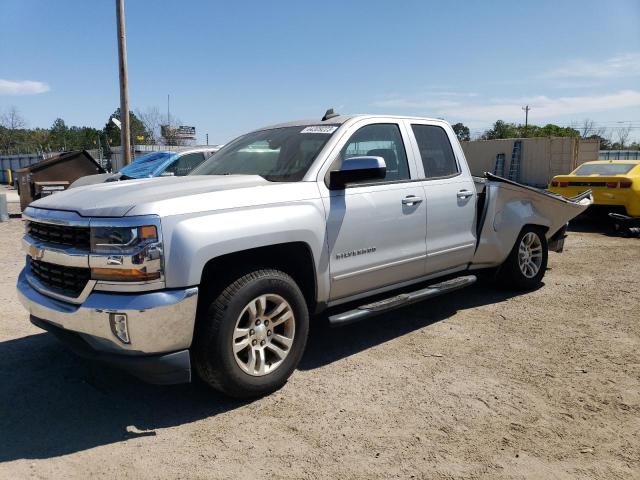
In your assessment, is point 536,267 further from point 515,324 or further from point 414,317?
point 414,317

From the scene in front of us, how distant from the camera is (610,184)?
1047cm

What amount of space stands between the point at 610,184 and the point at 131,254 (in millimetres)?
10116

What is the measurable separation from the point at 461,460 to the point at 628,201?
363 inches

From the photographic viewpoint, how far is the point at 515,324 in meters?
5.16

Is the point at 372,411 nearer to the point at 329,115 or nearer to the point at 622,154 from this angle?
the point at 329,115

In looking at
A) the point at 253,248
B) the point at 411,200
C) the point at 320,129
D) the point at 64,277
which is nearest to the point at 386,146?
the point at 411,200

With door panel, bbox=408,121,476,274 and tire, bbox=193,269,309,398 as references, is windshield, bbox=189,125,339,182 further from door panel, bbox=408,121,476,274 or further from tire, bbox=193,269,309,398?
door panel, bbox=408,121,476,274

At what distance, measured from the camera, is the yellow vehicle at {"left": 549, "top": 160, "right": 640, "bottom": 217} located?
1027 centimetres

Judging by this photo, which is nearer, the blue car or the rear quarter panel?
the rear quarter panel

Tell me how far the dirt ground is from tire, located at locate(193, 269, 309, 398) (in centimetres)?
21

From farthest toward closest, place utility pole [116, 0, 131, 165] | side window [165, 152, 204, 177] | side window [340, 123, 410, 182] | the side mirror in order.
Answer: utility pole [116, 0, 131, 165] < side window [165, 152, 204, 177] < side window [340, 123, 410, 182] < the side mirror

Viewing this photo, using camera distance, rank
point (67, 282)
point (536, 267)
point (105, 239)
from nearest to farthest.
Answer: point (105, 239), point (67, 282), point (536, 267)

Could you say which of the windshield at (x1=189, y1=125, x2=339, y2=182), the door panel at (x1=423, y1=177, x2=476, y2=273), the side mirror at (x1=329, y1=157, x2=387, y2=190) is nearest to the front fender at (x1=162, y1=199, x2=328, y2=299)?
the side mirror at (x1=329, y1=157, x2=387, y2=190)

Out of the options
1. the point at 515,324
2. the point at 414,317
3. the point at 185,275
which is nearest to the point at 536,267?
the point at 515,324
